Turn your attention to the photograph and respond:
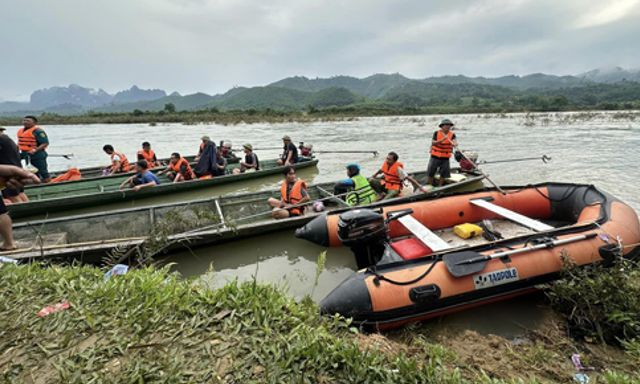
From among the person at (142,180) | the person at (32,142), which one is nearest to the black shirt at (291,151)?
the person at (142,180)

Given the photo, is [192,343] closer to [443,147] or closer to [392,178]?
[392,178]

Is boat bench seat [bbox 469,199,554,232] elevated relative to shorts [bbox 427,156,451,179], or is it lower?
lower

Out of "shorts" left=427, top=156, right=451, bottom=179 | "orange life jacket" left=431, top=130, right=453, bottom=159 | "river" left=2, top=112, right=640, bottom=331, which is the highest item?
"orange life jacket" left=431, top=130, right=453, bottom=159

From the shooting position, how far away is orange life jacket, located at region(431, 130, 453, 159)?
24.6ft

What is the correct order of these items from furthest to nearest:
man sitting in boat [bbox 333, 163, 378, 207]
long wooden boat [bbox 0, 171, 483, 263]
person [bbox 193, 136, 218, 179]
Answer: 1. person [bbox 193, 136, 218, 179]
2. man sitting in boat [bbox 333, 163, 378, 207]
3. long wooden boat [bbox 0, 171, 483, 263]

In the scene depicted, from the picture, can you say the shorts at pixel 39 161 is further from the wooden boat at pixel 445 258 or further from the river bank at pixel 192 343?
the wooden boat at pixel 445 258

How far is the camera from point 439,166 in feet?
26.2

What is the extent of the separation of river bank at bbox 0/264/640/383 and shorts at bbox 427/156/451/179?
5.55m

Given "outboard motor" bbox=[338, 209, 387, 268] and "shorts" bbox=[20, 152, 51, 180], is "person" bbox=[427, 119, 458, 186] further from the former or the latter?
"shorts" bbox=[20, 152, 51, 180]

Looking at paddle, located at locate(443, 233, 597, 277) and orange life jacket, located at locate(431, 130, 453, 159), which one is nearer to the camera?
paddle, located at locate(443, 233, 597, 277)

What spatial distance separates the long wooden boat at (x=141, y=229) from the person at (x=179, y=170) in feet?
10.2

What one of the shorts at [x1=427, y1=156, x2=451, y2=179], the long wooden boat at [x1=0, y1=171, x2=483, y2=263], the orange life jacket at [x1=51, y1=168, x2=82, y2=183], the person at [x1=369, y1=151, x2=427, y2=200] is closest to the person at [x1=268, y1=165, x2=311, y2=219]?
the long wooden boat at [x1=0, y1=171, x2=483, y2=263]

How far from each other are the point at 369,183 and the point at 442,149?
2.03 metres

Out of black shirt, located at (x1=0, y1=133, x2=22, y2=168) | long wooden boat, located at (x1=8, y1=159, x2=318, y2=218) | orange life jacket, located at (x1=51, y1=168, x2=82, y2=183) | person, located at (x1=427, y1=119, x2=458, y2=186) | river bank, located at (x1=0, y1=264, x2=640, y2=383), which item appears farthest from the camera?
orange life jacket, located at (x1=51, y1=168, x2=82, y2=183)
